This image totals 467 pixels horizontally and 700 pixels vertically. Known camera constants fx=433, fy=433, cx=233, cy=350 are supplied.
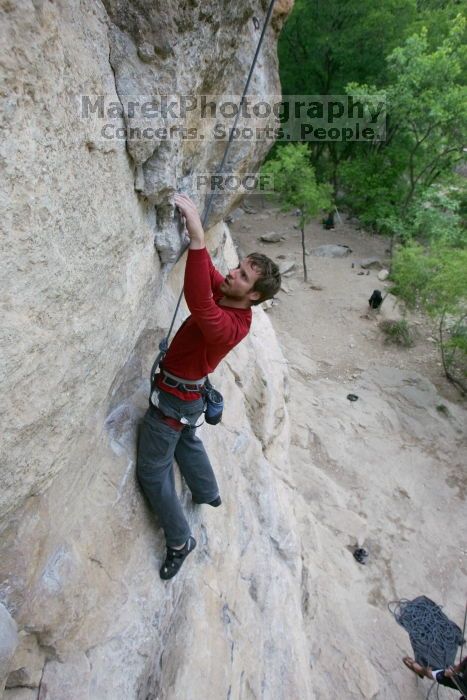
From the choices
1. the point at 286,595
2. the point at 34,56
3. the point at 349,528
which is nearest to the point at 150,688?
the point at 286,595

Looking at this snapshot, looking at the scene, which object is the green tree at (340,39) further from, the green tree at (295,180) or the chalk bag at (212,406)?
the chalk bag at (212,406)

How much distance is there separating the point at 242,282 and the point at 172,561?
1798 mm

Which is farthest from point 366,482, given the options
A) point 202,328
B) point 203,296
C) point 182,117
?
point 182,117

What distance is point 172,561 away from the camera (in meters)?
2.74

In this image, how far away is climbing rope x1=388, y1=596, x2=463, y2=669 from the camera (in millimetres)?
5055

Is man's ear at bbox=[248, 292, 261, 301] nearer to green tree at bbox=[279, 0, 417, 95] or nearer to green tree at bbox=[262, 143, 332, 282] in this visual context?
green tree at bbox=[262, 143, 332, 282]

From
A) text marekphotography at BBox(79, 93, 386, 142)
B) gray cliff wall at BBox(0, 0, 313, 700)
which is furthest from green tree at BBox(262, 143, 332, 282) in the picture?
gray cliff wall at BBox(0, 0, 313, 700)

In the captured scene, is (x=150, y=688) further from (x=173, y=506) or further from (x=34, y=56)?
(x=34, y=56)

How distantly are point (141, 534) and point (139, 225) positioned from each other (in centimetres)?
185

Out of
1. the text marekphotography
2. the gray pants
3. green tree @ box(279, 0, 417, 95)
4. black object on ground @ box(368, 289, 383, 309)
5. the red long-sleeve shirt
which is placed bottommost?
black object on ground @ box(368, 289, 383, 309)

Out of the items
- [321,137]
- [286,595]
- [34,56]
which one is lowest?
[286,595]

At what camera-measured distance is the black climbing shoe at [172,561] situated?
2.71m

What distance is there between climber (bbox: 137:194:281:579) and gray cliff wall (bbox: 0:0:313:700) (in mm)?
126

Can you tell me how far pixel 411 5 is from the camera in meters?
14.5
